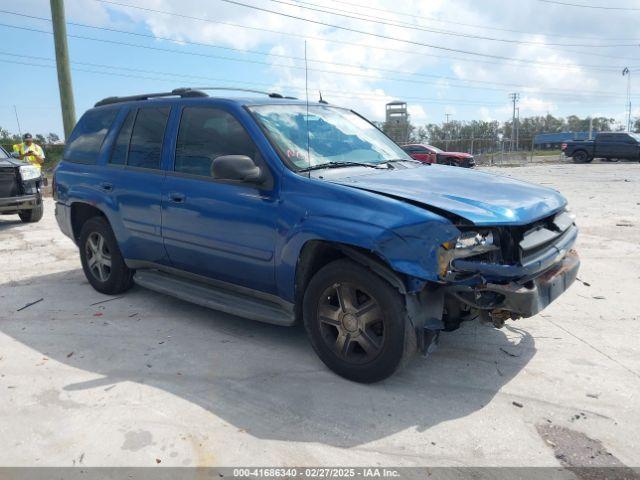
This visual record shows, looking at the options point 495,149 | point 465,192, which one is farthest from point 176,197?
point 495,149

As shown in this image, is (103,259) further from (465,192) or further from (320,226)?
(465,192)

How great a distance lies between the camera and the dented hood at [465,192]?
126 inches

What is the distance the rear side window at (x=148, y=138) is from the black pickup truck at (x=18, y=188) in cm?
626

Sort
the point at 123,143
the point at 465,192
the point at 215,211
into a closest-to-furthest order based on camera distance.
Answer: the point at 465,192
the point at 215,211
the point at 123,143

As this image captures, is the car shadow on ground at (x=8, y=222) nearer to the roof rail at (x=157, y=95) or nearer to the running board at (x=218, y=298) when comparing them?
the roof rail at (x=157, y=95)

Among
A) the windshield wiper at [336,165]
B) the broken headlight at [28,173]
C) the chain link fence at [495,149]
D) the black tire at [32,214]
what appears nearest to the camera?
the windshield wiper at [336,165]

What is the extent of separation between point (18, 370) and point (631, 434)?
13.0 feet

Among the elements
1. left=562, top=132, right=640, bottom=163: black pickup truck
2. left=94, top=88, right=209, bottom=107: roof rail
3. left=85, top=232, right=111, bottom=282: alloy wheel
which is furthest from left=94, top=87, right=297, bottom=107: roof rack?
left=562, top=132, right=640, bottom=163: black pickup truck

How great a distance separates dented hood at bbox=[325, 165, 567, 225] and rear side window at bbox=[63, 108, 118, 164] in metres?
2.83

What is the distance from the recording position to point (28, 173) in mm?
10305

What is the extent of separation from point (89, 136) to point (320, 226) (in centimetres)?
340

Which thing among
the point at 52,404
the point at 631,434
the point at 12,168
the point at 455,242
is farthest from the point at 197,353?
the point at 12,168

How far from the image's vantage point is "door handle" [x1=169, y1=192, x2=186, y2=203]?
4.36m

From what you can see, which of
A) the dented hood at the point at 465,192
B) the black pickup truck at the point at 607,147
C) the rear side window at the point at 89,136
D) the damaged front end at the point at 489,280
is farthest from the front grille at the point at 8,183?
the black pickup truck at the point at 607,147
